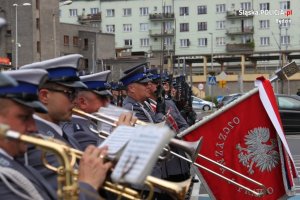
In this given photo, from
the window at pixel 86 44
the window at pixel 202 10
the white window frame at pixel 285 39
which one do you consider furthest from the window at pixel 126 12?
the white window frame at pixel 285 39

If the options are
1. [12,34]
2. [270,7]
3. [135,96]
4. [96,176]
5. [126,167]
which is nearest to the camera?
[126,167]

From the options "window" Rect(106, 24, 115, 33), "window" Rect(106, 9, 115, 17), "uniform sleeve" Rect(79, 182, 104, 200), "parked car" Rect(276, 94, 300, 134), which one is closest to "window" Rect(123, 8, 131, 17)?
"window" Rect(106, 9, 115, 17)

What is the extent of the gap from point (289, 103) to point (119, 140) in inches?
730

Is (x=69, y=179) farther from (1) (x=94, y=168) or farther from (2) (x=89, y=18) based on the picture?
(2) (x=89, y=18)

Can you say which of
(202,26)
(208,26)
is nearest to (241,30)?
(208,26)

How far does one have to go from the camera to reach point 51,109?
3998 millimetres

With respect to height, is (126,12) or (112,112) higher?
(126,12)

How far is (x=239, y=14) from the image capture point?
78875 mm

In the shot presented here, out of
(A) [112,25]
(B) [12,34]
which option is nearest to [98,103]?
(B) [12,34]

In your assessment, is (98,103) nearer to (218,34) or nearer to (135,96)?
(135,96)

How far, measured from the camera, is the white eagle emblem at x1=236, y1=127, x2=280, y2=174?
21.8ft

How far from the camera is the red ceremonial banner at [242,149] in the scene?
261 inches

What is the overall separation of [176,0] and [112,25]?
965cm

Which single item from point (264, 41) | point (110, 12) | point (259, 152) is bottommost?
point (259, 152)
